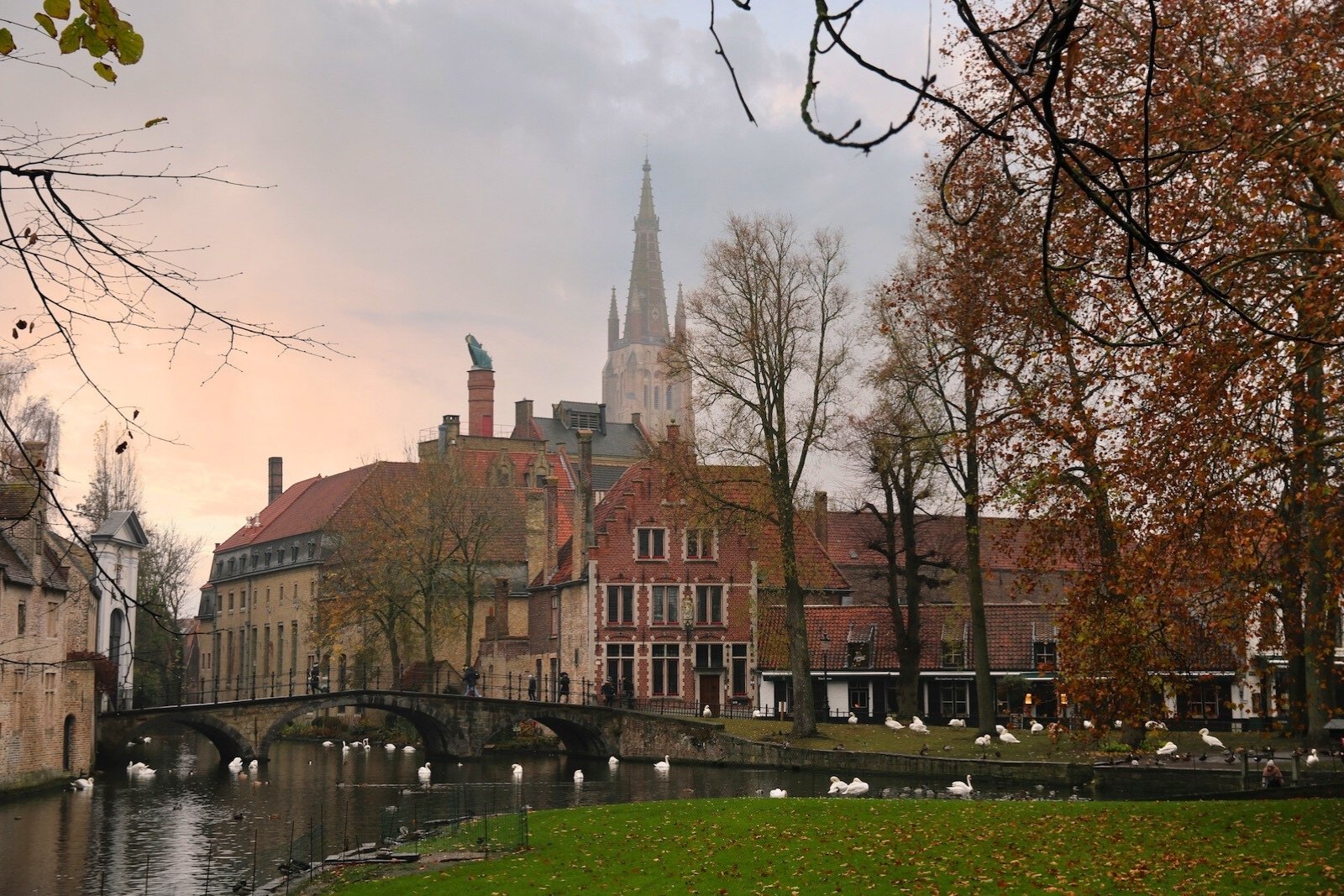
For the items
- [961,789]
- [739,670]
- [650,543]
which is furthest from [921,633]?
[961,789]

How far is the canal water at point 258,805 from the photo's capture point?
23.9 m

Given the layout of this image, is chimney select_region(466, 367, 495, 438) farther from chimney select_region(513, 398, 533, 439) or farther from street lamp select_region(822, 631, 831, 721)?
street lamp select_region(822, 631, 831, 721)

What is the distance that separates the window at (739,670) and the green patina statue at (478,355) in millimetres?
45769

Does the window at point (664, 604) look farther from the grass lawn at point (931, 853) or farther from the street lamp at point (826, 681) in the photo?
the grass lawn at point (931, 853)

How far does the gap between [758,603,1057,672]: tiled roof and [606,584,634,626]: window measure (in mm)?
4862

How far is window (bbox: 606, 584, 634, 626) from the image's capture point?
179 ft

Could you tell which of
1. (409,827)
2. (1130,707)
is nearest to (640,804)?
(409,827)

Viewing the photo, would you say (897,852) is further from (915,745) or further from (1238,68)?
(915,745)

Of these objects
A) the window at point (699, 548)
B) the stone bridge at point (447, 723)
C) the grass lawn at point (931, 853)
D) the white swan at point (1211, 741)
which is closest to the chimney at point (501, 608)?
the stone bridge at point (447, 723)

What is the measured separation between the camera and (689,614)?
5450 cm

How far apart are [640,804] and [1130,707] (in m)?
11.0

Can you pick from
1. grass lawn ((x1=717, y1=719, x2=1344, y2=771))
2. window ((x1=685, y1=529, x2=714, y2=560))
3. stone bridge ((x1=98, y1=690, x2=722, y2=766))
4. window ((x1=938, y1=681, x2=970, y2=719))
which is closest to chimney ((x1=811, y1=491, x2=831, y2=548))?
window ((x1=685, y1=529, x2=714, y2=560))

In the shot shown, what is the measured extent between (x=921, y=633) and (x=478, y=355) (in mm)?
54152

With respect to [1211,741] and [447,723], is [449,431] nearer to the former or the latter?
[447,723]
